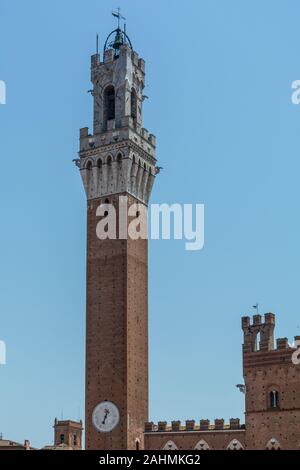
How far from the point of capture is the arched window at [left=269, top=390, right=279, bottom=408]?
48.8m

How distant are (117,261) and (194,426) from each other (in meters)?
10.3

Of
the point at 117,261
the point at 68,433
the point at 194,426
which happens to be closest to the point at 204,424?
the point at 194,426

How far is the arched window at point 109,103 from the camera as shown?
191 ft

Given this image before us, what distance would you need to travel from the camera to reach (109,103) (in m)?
58.6

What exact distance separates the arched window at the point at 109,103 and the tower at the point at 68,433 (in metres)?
34.3

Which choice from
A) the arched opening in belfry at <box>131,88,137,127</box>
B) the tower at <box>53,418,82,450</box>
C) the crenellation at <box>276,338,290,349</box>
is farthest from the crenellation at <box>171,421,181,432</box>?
the tower at <box>53,418,82,450</box>

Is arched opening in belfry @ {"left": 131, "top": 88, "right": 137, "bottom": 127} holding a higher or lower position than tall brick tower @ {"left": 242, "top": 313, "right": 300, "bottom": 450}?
higher

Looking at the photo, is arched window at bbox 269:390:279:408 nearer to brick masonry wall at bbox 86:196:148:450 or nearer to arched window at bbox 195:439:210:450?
arched window at bbox 195:439:210:450

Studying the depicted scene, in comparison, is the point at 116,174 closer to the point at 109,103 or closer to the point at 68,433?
the point at 109,103

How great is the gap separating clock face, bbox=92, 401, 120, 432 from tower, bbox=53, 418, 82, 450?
97.9 ft

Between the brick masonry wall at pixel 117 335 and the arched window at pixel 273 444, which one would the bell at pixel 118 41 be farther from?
the arched window at pixel 273 444

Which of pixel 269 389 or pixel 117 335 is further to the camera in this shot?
pixel 117 335
